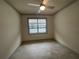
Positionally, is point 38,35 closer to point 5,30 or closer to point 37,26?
point 37,26

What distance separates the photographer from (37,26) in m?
6.92

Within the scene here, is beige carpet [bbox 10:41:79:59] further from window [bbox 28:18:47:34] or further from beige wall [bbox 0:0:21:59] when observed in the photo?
window [bbox 28:18:47:34]

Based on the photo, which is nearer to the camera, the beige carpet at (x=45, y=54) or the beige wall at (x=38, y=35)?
the beige carpet at (x=45, y=54)

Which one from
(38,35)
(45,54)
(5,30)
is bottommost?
(45,54)

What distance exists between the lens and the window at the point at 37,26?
679 centimetres

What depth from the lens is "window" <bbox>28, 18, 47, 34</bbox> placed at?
267 inches

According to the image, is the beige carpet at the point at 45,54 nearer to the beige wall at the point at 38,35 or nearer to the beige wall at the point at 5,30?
the beige wall at the point at 5,30

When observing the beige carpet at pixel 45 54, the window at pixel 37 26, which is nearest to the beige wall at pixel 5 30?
the beige carpet at pixel 45 54

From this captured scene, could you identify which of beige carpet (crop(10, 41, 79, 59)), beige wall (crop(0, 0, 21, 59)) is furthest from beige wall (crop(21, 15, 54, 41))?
beige wall (crop(0, 0, 21, 59))

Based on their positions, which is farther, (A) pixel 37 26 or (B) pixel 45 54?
(A) pixel 37 26

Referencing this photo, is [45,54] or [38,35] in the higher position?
[38,35]

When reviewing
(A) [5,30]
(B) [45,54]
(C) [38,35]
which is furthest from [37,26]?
(A) [5,30]

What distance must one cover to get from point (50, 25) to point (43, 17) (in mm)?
890

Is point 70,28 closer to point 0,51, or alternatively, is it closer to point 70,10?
point 70,10
